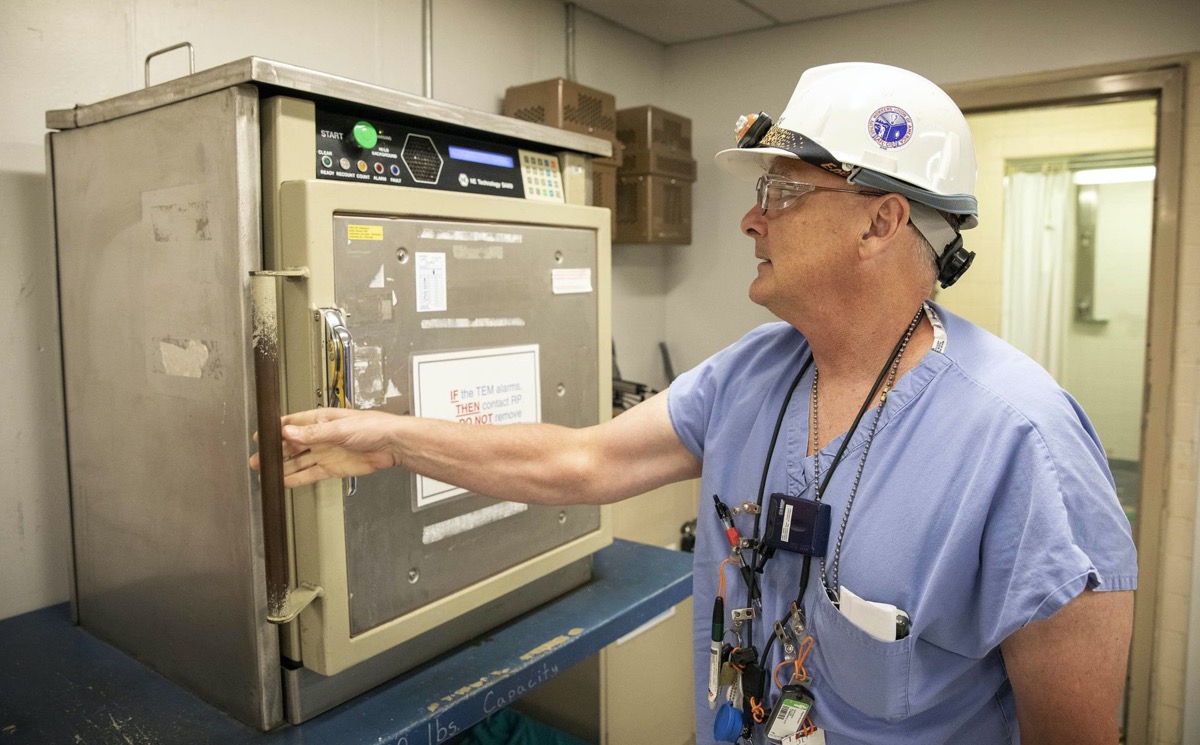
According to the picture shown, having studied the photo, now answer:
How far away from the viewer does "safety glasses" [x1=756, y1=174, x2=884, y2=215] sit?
1.07 metres

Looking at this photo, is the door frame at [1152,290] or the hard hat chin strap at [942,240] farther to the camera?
the door frame at [1152,290]

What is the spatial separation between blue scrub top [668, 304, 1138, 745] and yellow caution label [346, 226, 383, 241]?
0.66m

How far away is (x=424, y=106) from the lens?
117cm

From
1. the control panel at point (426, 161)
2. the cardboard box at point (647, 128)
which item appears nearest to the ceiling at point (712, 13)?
the cardboard box at point (647, 128)

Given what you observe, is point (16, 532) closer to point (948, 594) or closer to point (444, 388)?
point (444, 388)

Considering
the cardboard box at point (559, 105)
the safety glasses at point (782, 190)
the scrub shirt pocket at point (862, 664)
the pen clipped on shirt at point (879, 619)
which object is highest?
the cardboard box at point (559, 105)

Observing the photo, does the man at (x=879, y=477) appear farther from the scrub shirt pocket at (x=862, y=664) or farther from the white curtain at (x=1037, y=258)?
the white curtain at (x=1037, y=258)

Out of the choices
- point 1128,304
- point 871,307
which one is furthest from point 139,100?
point 1128,304

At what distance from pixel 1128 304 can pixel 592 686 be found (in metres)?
4.08

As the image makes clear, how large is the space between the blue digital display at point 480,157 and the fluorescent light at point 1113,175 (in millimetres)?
4332

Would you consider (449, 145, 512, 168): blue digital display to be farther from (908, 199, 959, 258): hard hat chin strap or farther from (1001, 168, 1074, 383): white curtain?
(1001, 168, 1074, 383): white curtain

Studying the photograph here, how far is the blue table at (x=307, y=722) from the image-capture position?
1088mm

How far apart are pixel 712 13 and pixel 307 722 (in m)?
2.89

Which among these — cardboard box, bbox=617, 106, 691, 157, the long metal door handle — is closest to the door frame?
cardboard box, bbox=617, 106, 691, 157
